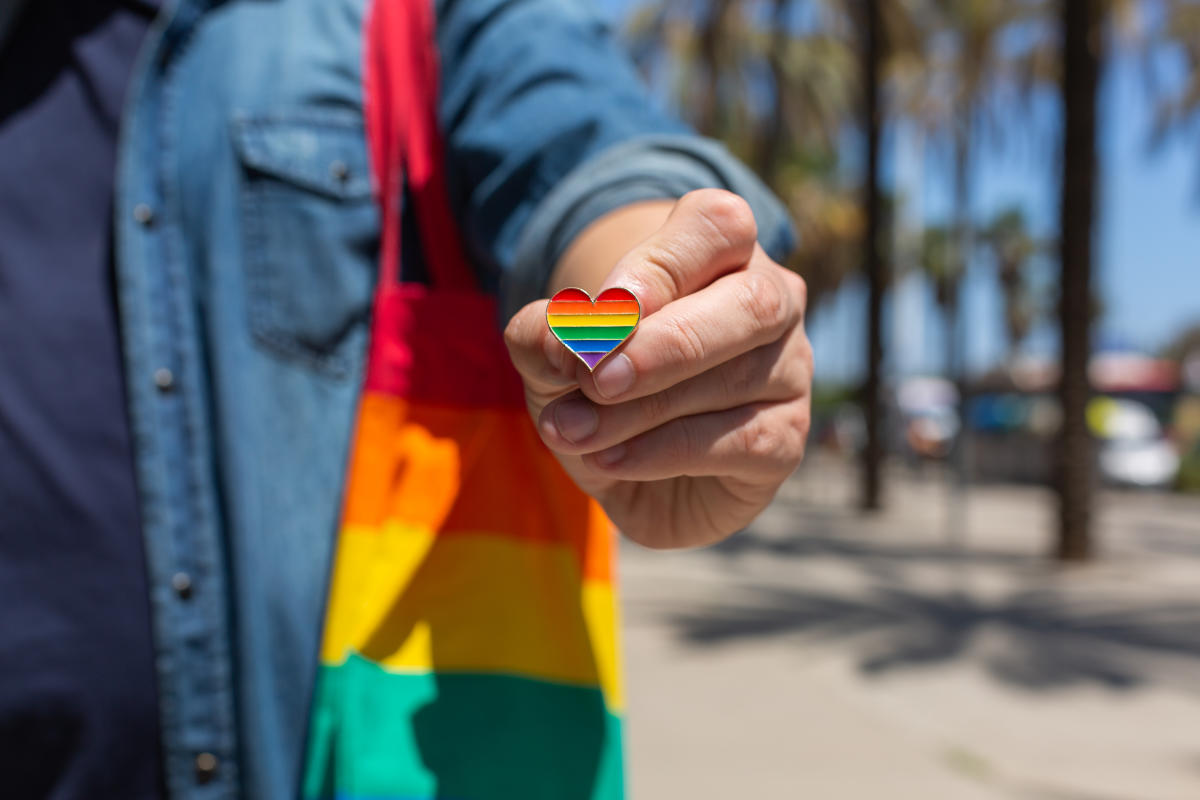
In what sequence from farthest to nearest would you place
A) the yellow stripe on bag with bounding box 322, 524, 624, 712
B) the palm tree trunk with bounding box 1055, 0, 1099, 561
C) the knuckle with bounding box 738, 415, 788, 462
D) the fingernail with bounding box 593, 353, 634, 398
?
the palm tree trunk with bounding box 1055, 0, 1099, 561
the yellow stripe on bag with bounding box 322, 524, 624, 712
the knuckle with bounding box 738, 415, 788, 462
the fingernail with bounding box 593, 353, 634, 398

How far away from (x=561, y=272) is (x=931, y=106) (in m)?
26.2

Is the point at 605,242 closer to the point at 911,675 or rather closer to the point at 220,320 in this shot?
the point at 220,320

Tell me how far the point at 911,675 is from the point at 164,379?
5474mm

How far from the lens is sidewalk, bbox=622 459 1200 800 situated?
4453mm

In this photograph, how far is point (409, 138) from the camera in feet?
4.01

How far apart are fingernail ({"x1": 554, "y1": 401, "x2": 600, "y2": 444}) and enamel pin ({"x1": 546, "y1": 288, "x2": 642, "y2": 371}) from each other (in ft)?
0.15

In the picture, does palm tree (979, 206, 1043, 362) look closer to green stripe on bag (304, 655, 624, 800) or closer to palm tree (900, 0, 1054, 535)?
palm tree (900, 0, 1054, 535)

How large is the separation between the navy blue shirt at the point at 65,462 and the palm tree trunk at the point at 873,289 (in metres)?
12.8

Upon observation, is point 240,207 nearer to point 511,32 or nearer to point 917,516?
point 511,32

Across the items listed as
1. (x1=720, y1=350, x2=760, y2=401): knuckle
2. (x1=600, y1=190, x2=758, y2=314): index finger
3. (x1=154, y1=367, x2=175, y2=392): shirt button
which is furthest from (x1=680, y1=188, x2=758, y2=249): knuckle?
(x1=154, y1=367, x2=175, y2=392): shirt button

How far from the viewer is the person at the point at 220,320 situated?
113 cm

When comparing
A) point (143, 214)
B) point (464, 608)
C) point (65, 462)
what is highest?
point (143, 214)

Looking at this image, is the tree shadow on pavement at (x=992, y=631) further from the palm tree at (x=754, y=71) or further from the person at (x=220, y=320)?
the palm tree at (x=754, y=71)

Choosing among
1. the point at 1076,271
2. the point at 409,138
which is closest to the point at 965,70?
the point at 1076,271
